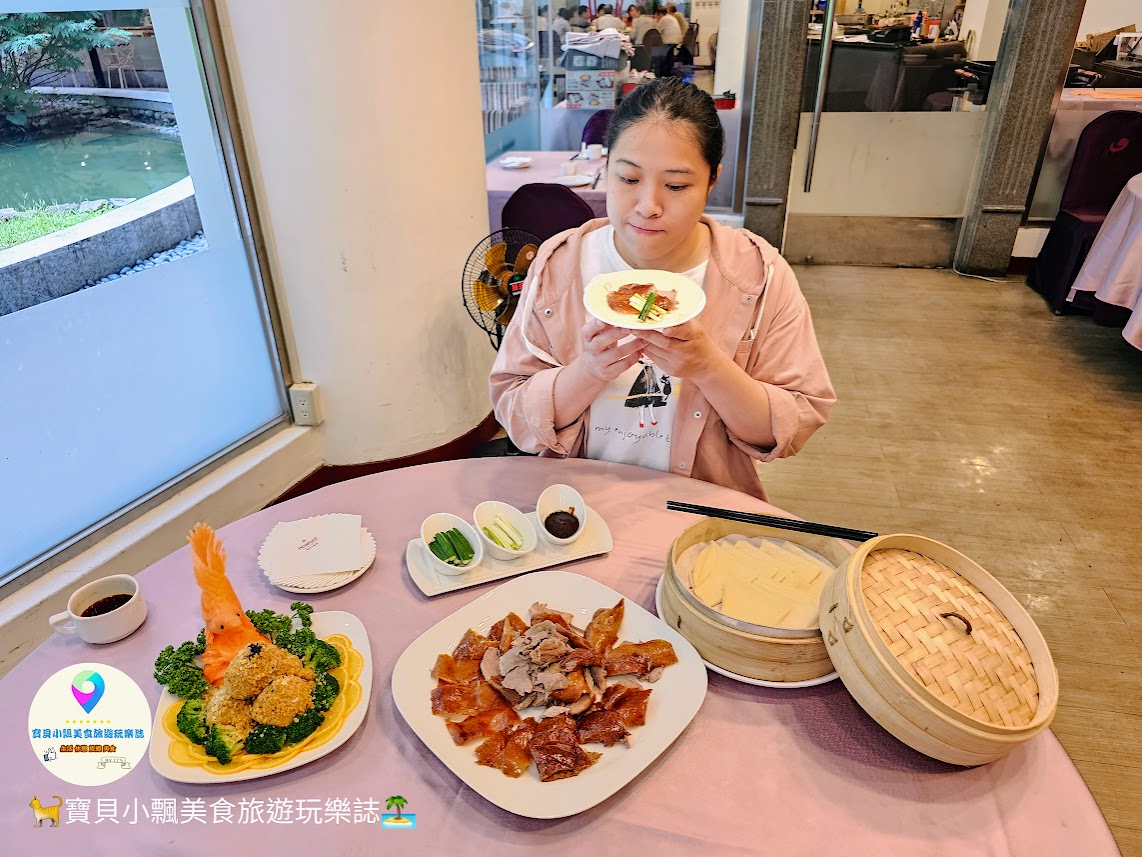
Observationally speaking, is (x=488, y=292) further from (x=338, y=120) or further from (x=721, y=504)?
(x=721, y=504)

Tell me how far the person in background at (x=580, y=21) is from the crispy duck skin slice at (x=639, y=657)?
5.16 metres

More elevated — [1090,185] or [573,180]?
[573,180]

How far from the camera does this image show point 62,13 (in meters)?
1.94

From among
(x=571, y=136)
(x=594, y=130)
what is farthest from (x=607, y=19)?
(x=594, y=130)

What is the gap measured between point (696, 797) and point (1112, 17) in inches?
252

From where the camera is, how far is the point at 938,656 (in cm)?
92

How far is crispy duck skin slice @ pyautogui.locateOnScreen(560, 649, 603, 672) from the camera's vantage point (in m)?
1.06

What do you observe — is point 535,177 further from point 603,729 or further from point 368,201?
point 603,729

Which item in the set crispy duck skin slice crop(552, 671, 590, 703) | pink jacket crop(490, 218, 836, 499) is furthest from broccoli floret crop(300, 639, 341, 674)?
pink jacket crop(490, 218, 836, 499)

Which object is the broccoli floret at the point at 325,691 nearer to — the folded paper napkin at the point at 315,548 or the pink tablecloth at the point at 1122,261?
the folded paper napkin at the point at 315,548

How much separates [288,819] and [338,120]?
2.15 meters

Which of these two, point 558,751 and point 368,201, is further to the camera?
point 368,201

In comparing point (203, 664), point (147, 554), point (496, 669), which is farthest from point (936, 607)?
point (147, 554)

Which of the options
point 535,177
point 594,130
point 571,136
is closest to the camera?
point 535,177
